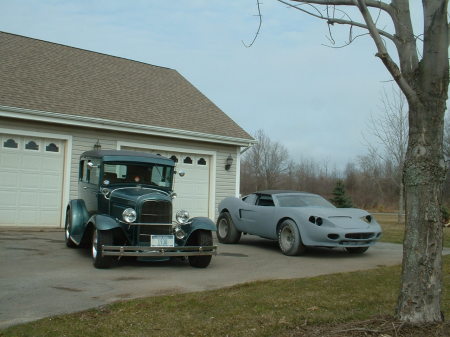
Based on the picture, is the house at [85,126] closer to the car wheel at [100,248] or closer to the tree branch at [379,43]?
the car wheel at [100,248]

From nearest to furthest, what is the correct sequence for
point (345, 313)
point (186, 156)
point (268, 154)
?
point (345, 313), point (186, 156), point (268, 154)

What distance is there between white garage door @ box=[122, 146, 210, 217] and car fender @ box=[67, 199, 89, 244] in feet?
20.0

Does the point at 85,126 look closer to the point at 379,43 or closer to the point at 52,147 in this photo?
the point at 52,147

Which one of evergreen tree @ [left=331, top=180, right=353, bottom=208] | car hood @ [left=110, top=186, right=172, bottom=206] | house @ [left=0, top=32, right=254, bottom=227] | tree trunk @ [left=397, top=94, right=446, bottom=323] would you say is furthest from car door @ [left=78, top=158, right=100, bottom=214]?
evergreen tree @ [left=331, top=180, right=353, bottom=208]

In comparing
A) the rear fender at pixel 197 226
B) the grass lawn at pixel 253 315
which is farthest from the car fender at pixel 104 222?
the grass lawn at pixel 253 315

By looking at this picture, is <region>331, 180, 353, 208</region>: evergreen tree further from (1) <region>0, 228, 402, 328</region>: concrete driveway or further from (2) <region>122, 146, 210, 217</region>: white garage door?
(1) <region>0, 228, 402, 328</region>: concrete driveway

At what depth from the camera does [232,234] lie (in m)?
11.8

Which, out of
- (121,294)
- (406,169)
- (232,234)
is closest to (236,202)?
(232,234)

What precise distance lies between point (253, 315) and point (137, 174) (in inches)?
195

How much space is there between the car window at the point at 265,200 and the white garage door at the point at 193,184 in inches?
193

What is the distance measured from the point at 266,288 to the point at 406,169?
2.67 metres

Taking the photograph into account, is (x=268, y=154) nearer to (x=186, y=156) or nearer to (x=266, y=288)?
(x=186, y=156)

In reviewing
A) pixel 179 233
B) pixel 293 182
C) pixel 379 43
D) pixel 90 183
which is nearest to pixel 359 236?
pixel 179 233

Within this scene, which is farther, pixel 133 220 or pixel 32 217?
pixel 32 217
